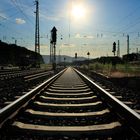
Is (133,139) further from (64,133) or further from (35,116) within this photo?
(35,116)

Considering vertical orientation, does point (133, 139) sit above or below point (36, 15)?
below

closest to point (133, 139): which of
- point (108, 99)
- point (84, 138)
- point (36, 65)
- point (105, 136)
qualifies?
point (105, 136)

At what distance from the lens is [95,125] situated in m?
5.11

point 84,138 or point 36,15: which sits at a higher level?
point 36,15

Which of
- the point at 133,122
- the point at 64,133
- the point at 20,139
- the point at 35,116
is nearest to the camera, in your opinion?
the point at 20,139

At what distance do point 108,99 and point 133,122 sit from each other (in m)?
2.88

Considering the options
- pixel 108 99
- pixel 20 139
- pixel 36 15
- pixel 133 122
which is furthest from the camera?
pixel 36 15

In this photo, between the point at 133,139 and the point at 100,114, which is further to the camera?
the point at 100,114

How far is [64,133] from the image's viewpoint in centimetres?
464

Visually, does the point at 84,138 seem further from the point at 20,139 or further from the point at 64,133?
the point at 20,139

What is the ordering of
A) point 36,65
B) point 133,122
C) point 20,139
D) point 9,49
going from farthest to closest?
point 9,49
point 36,65
point 133,122
point 20,139

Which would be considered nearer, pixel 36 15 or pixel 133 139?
pixel 133 139

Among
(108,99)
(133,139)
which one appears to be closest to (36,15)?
(108,99)

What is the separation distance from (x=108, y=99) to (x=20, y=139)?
405cm
